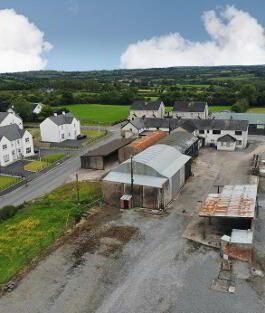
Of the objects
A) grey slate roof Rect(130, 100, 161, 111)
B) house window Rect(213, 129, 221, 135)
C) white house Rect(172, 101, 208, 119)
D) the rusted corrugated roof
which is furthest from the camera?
grey slate roof Rect(130, 100, 161, 111)

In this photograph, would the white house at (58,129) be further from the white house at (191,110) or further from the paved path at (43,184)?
the white house at (191,110)

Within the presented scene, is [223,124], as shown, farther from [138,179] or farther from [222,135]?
[138,179]

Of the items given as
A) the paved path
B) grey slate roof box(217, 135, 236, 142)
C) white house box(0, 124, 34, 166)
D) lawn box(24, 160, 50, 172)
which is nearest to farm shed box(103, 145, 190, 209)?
the paved path

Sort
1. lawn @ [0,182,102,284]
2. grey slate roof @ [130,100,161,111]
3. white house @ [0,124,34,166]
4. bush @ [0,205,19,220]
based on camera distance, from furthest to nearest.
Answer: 1. grey slate roof @ [130,100,161,111]
2. white house @ [0,124,34,166]
3. bush @ [0,205,19,220]
4. lawn @ [0,182,102,284]

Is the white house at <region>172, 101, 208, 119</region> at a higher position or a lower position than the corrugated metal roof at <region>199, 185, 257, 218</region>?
higher

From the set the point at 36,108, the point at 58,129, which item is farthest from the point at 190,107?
the point at 36,108

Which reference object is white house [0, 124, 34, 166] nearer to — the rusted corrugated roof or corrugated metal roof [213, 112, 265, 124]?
the rusted corrugated roof

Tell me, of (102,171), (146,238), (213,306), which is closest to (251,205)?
(146,238)
